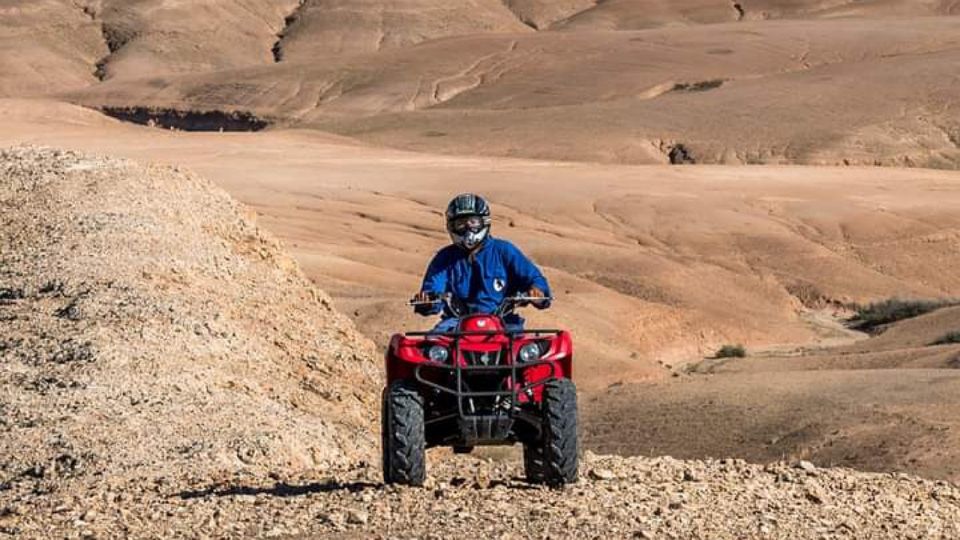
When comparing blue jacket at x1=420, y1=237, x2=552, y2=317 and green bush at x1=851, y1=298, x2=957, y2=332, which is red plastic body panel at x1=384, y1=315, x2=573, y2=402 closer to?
blue jacket at x1=420, y1=237, x2=552, y2=317

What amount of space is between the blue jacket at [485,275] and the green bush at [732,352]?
19178 millimetres

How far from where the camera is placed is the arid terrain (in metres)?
9.59

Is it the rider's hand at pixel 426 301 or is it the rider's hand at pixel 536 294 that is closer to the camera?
the rider's hand at pixel 426 301

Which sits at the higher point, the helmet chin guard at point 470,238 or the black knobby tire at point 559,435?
the helmet chin guard at point 470,238

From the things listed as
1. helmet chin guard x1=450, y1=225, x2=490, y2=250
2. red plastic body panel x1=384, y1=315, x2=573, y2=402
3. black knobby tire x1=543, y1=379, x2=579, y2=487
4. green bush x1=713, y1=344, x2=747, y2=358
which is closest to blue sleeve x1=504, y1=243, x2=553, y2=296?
helmet chin guard x1=450, y1=225, x2=490, y2=250

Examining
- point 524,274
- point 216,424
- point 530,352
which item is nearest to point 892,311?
point 216,424

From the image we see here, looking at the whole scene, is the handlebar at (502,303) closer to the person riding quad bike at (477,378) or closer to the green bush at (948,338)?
the person riding quad bike at (477,378)

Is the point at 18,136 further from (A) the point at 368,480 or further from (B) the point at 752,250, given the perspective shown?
(A) the point at 368,480

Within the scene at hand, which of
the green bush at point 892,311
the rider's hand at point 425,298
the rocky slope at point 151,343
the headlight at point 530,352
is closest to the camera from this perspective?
the headlight at point 530,352

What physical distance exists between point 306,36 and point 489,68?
3645 centimetres

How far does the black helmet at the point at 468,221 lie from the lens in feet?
30.7

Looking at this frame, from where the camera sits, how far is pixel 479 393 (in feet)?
29.6

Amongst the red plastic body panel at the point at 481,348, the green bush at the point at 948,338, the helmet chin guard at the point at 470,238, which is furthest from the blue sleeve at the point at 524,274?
the green bush at the point at 948,338

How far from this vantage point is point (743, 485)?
9.58 metres
